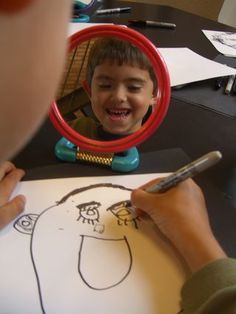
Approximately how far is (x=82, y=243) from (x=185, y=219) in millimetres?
123

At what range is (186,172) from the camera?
1.55ft

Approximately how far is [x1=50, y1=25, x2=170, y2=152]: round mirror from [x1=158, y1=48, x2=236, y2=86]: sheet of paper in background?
0.25m

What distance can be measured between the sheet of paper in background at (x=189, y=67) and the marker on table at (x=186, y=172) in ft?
1.11

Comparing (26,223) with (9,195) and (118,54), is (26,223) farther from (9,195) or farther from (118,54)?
(118,54)

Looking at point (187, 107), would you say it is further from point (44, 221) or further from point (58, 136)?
point (44, 221)

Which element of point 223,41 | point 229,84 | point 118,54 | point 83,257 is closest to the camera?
point 83,257

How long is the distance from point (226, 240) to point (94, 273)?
6.6 inches

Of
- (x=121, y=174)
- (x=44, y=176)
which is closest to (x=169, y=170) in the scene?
(x=121, y=174)

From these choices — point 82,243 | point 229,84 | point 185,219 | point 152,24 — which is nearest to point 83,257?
point 82,243

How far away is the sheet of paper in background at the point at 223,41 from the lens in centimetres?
100

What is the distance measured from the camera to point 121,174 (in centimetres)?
55

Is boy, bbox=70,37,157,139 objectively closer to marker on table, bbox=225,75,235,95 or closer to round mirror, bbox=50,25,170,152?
round mirror, bbox=50,25,170,152

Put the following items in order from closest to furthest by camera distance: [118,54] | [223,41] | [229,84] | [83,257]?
[83,257] < [118,54] < [229,84] < [223,41]

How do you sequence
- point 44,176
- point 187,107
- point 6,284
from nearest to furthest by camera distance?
point 6,284 → point 44,176 → point 187,107
